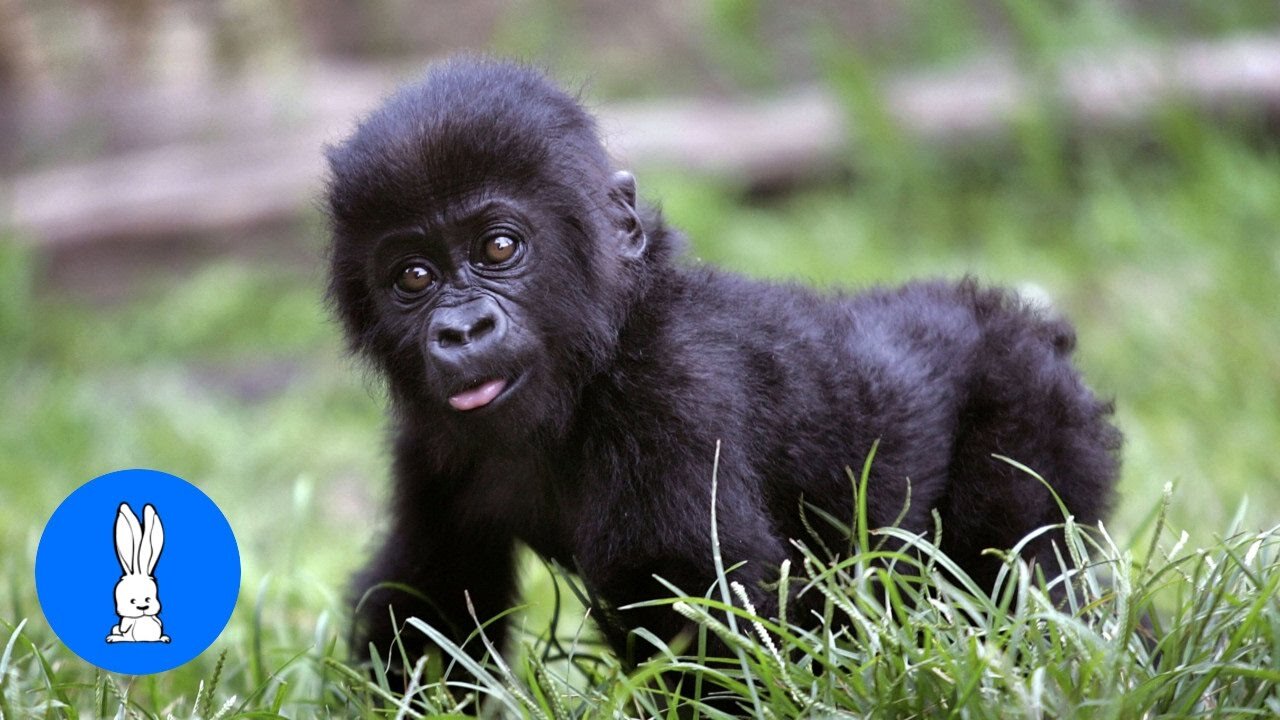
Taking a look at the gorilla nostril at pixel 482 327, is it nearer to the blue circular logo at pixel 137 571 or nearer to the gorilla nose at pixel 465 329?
the gorilla nose at pixel 465 329

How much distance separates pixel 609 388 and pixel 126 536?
1.18 meters

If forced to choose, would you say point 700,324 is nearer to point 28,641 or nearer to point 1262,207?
point 28,641

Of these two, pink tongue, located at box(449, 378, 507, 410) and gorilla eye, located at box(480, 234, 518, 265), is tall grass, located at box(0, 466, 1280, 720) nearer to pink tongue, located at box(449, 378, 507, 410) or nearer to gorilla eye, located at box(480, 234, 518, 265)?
pink tongue, located at box(449, 378, 507, 410)

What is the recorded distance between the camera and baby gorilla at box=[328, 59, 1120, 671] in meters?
3.28

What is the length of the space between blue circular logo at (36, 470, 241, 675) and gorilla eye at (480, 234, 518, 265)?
90 centimetres

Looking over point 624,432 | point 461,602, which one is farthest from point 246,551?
point 624,432

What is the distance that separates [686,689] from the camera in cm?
345

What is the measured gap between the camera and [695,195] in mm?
9250

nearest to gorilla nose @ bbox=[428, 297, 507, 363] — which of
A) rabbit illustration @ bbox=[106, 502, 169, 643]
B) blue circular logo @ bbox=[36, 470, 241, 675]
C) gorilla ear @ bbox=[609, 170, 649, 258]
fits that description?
gorilla ear @ bbox=[609, 170, 649, 258]

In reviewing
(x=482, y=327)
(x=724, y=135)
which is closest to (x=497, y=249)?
(x=482, y=327)

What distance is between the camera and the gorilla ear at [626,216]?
11.8ft

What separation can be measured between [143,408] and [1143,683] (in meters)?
6.61

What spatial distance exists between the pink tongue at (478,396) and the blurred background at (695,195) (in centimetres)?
221

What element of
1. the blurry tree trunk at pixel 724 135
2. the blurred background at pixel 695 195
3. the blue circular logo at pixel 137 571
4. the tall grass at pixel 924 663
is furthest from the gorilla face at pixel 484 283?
the blurry tree trunk at pixel 724 135
